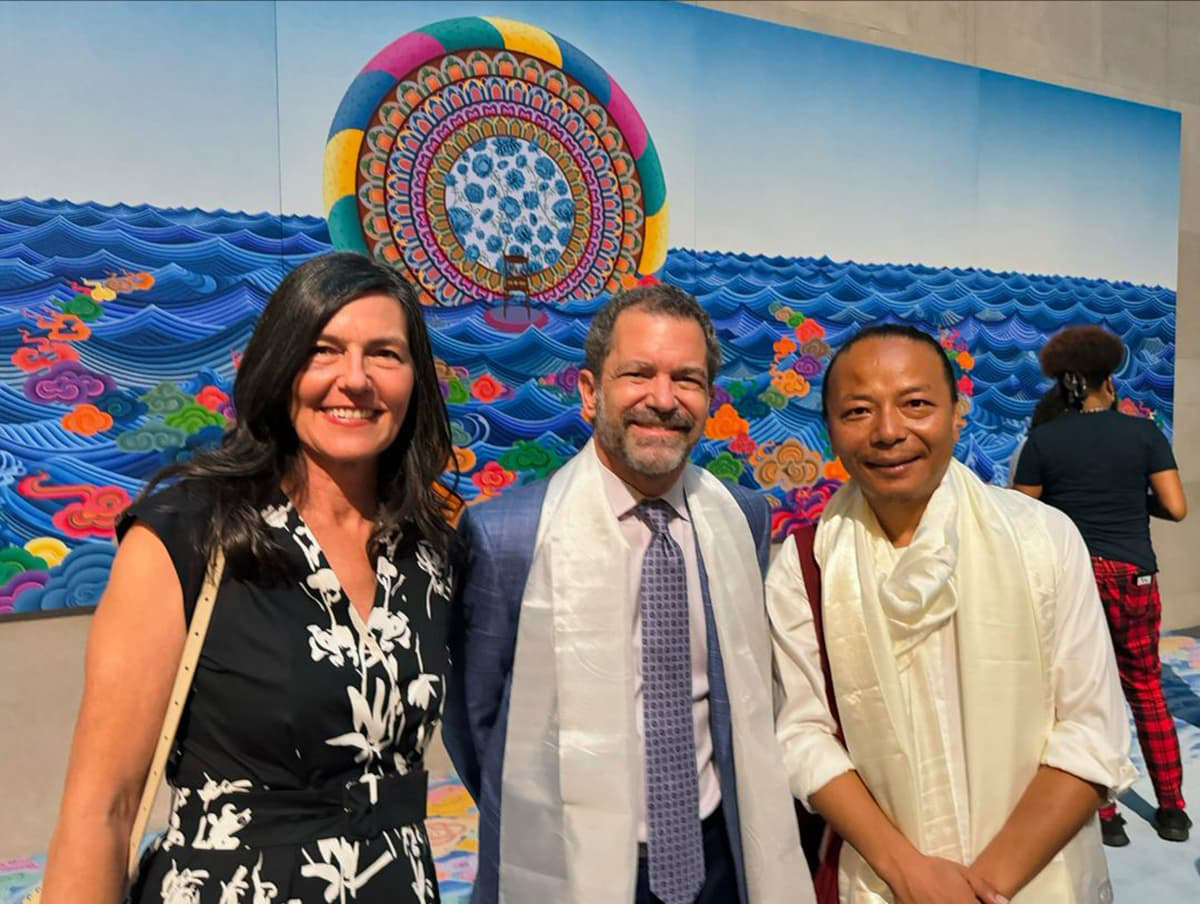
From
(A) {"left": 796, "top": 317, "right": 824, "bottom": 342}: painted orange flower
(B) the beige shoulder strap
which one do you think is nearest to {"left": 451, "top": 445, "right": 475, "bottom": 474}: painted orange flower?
(A) {"left": 796, "top": 317, "right": 824, "bottom": 342}: painted orange flower

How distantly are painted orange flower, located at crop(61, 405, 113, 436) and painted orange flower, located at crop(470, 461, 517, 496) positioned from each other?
53.2 inches

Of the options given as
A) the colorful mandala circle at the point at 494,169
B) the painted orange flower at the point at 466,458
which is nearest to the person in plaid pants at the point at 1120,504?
the colorful mandala circle at the point at 494,169

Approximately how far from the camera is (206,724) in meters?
1.09

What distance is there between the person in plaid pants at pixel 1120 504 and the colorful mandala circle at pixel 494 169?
180 centimetres

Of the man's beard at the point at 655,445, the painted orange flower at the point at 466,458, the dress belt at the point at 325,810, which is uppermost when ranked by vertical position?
the man's beard at the point at 655,445

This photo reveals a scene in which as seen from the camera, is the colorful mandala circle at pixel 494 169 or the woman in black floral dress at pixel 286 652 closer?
the woman in black floral dress at pixel 286 652

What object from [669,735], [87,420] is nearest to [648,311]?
[669,735]

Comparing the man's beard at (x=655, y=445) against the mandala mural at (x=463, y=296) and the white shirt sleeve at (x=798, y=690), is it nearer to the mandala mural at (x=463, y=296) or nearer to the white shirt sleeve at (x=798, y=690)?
the white shirt sleeve at (x=798, y=690)

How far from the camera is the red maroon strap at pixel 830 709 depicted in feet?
4.84

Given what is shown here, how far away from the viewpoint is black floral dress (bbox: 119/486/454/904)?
1.08 metres

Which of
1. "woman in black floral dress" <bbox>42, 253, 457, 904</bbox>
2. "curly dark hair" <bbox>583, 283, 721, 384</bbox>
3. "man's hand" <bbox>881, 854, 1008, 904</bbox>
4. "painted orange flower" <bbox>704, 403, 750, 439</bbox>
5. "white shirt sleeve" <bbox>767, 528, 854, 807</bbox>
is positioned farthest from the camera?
"painted orange flower" <bbox>704, 403, 750, 439</bbox>

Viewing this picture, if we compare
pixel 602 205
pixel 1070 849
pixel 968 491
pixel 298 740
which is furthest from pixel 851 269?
pixel 298 740

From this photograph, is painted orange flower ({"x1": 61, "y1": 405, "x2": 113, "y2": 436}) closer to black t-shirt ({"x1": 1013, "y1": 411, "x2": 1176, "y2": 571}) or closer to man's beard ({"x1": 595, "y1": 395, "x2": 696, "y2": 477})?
man's beard ({"x1": 595, "y1": 395, "x2": 696, "y2": 477})

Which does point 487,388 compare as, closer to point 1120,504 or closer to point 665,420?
point 665,420
